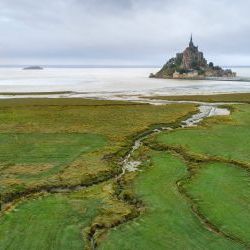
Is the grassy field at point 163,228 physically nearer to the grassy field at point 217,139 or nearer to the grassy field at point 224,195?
the grassy field at point 224,195

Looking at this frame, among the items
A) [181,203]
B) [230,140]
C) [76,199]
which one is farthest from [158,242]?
[230,140]

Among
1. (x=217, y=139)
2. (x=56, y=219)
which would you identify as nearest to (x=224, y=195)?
(x=56, y=219)

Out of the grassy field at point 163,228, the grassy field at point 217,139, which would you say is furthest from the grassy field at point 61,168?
the grassy field at point 217,139

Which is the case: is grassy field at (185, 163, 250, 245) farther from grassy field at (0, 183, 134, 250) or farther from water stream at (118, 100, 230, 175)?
water stream at (118, 100, 230, 175)

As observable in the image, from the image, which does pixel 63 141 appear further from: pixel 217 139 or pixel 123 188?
pixel 217 139

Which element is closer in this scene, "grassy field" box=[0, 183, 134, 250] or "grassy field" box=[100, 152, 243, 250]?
"grassy field" box=[100, 152, 243, 250]

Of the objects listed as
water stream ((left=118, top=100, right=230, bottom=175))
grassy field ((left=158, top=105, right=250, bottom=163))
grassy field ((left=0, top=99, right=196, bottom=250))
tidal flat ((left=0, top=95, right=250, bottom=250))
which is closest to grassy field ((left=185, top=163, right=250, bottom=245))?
tidal flat ((left=0, top=95, right=250, bottom=250))
